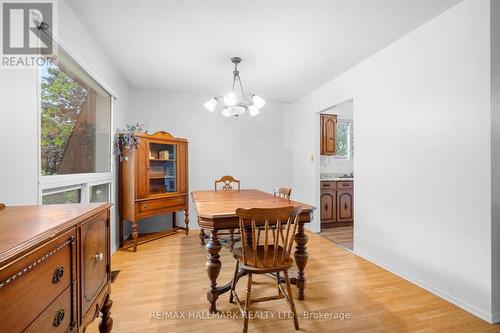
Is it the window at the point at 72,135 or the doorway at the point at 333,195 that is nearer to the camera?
the window at the point at 72,135

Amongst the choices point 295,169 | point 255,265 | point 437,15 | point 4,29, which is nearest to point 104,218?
point 255,265

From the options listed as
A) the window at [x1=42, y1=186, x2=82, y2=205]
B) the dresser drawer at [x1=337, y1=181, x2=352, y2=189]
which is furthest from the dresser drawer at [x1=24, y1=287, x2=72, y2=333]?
the dresser drawer at [x1=337, y1=181, x2=352, y2=189]

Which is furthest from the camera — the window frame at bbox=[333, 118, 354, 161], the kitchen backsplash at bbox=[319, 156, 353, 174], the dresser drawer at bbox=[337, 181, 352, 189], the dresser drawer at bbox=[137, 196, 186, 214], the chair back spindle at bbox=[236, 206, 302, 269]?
the window frame at bbox=[333, 118, 354, 161]

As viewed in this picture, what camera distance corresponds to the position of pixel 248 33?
2426 mm

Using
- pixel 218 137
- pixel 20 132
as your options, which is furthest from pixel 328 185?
pixel 20 132

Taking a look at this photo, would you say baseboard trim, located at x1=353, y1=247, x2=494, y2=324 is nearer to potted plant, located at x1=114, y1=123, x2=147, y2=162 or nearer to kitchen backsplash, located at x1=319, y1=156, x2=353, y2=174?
kitchen backsplash, located at x1=319, y1=156, x2=353, y2=174

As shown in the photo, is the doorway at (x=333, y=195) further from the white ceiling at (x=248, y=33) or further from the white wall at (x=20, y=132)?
the white wall at (x=20, y=132)

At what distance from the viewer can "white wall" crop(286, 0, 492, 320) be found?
1.87 metres

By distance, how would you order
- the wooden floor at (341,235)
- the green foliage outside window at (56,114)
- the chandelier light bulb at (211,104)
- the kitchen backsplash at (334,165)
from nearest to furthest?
the green foliage outside window at (56,114), the chandelier light bulb at (211,104), the wooden floor at (341,235), the kitchen backsplash at (334,165)

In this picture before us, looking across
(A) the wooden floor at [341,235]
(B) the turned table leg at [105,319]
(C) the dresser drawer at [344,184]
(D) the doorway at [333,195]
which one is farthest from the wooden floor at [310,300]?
(C) the dresser drawer at [344,184]

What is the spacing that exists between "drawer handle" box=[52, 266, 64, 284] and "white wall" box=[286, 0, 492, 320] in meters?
2.60

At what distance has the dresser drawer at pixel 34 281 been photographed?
A: 0.60 meters

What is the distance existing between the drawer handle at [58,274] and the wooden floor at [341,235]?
3337mm

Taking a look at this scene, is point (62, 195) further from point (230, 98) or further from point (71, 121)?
point (230, 98)
